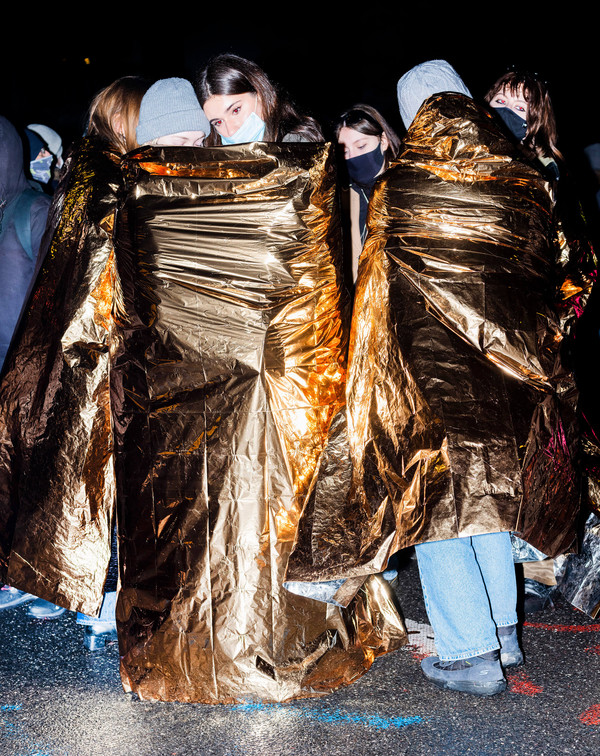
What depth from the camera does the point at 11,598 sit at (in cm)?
276

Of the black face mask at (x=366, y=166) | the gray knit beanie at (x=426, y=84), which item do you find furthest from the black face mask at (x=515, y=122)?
the black face mask at (x=366, y=166)

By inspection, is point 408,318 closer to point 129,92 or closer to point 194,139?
point 194,139

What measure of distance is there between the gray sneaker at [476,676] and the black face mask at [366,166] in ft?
5.37

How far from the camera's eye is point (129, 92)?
2285mm

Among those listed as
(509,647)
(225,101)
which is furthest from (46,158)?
(509,647)

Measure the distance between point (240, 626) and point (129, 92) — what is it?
164cm

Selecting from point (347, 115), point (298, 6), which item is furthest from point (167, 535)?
point (298, 6)

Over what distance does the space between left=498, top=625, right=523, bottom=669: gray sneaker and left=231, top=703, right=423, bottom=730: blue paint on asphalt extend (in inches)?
14.0

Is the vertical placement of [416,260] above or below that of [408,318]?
above

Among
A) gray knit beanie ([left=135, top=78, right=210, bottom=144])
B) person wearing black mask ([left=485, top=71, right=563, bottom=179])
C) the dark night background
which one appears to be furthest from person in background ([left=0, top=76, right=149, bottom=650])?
the dark night background

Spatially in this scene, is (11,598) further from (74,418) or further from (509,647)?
(509,647)

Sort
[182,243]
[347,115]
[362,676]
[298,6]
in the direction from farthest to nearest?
[298,6], [347,115], [362,676], [182,243]

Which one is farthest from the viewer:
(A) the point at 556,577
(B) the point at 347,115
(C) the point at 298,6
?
(C) the point at 298,6

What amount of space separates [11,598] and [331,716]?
Answer: 1435 millimetres
